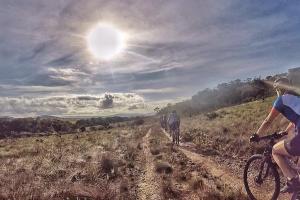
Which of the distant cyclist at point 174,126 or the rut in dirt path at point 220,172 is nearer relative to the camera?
the rut in dirt path at point 220,172

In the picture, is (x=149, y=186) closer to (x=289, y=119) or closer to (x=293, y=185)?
(x=293, y=185)

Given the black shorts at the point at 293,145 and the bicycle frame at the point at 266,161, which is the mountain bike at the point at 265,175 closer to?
the bicycle frame at the point at 266,161

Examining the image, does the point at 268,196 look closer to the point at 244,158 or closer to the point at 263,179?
the point at 263,179

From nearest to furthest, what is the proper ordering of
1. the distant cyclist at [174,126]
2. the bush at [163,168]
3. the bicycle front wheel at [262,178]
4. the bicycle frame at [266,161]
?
the bicycle front wheel at [262,178], the bicycle frame at [266,161], the bush at [163,168], the distant cyclist at [174,126]

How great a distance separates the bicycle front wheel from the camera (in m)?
8.79

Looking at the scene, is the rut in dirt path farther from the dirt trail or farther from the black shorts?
the black shorts

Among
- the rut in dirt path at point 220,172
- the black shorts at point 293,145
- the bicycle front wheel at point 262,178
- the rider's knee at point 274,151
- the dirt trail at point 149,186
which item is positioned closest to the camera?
the black shorts at point 293,145

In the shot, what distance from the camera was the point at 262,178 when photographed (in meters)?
9.20

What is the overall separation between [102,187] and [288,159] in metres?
5.60

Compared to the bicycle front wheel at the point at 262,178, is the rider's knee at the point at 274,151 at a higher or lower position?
higher

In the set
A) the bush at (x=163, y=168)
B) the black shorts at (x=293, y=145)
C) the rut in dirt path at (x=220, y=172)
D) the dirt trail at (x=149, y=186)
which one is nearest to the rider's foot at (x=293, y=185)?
the black shorts at (x=293, y=145)

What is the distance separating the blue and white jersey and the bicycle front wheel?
1.77 metres

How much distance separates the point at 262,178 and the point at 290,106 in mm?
2404

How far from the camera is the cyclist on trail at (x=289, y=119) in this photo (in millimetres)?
7465
